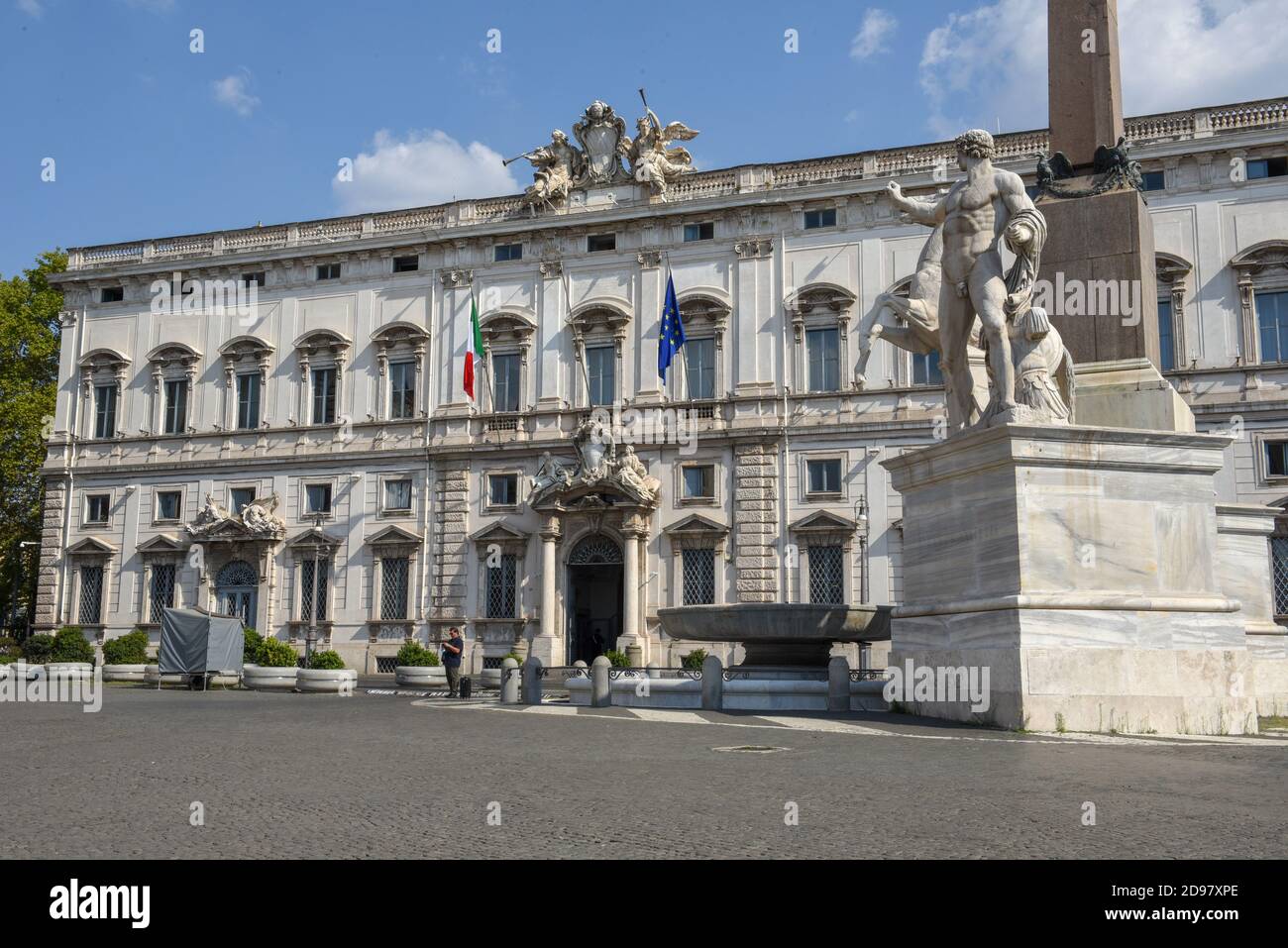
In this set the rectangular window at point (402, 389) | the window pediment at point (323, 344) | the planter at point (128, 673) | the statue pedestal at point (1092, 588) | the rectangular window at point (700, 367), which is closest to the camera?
the statue pedestal at point (1092, 588)

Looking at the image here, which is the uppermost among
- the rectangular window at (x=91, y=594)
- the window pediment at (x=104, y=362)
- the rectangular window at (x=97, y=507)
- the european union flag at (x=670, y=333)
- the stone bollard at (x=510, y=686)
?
the window pediment at (x=104, y=362)

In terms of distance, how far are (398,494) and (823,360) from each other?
14135 millimetres

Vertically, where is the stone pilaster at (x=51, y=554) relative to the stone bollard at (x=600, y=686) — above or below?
above

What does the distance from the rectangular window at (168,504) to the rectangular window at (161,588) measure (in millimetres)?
1673

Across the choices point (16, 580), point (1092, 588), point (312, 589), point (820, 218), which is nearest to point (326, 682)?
point (312, 589)

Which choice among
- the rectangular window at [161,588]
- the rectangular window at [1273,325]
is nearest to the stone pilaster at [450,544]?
the rectangular window at [161,588]

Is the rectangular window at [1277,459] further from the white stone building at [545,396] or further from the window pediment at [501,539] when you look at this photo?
the window pediment at [501,539]

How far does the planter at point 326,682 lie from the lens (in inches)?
1041

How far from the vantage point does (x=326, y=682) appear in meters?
26.7

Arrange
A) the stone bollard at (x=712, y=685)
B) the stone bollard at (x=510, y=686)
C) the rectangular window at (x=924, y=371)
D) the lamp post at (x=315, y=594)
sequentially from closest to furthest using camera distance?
the stone bollard at (x=712, y=685)
the stone bollard at (x=510, y=686)
the rectangular window at (x=924, y=371)
the lamp post at (x=315, y=594)

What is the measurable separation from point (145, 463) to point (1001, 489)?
36.5 metres

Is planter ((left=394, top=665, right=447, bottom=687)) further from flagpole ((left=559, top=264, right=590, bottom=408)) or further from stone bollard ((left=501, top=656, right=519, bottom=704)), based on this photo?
flagpole ((left=559, top=264, right=590, bottom=408))

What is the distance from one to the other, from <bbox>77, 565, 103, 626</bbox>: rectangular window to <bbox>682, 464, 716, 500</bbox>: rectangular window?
822 inches

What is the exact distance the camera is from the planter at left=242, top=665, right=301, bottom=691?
1111 inches
